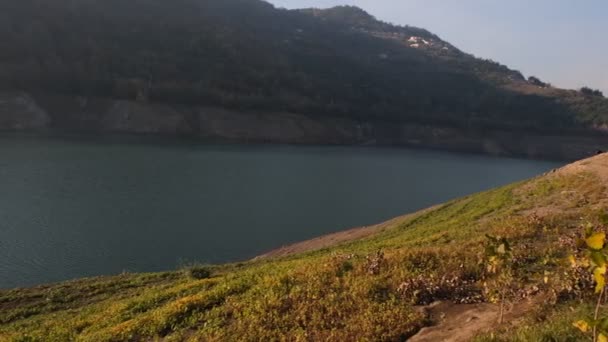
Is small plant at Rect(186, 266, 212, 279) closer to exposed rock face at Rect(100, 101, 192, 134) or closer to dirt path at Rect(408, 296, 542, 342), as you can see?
dirt path at Rect(408, 296, 542, 342)

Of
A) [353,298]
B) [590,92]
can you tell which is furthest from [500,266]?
[590,92]

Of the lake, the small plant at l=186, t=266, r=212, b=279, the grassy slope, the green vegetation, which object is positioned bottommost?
the lake

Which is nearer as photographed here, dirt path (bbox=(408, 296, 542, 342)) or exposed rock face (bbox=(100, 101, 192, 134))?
dirt path (bbox=(408, 296, 542, 342))

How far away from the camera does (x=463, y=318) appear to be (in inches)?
318

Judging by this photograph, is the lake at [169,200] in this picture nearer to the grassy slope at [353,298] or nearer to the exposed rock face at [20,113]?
the exposed rock face at [20,113]

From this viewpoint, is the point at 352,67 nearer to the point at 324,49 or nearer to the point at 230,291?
the point at 324,49

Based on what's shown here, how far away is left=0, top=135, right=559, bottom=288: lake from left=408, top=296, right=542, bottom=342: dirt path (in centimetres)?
2006

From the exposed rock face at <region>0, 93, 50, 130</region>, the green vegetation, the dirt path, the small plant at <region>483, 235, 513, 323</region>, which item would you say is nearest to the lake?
the exposed rock face at <region>0, 93, 50, 130</region>

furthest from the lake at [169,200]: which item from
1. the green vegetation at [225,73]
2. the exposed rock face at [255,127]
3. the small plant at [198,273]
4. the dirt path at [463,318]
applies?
the green vegetation at [225,73]

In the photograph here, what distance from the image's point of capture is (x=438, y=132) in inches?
5290

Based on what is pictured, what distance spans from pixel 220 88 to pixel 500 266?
110 metres

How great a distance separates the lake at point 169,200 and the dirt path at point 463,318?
20061 mm

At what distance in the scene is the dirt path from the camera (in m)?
7.25

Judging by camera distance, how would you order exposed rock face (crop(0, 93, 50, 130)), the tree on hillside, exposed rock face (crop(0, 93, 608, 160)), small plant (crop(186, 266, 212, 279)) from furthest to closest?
the tree on hillside → exposed rock face (crop(0, 93, 608, 160)) → exposed rock face (crop(0, 93, 50, 130)) → small plant (crop(186, 266, 212, 279))
